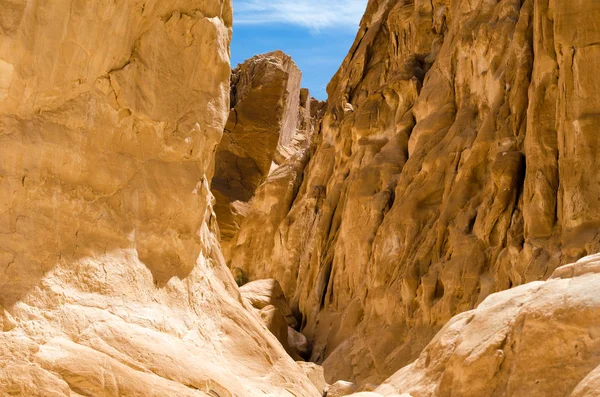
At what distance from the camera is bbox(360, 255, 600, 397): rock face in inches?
272

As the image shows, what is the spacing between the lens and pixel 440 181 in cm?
2197

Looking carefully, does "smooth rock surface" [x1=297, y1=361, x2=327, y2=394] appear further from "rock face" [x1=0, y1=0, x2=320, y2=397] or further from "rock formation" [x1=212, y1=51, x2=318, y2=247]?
"rock formation" [x1=212, y1=51, x2=318, y2=247]

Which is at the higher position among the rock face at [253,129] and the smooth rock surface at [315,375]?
the rock face at [253,129]

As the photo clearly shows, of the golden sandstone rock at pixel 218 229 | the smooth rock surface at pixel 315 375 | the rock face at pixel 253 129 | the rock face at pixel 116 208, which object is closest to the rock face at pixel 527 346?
the golden sandstone rock at pixel 218 229

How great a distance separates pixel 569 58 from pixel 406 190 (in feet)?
25.1

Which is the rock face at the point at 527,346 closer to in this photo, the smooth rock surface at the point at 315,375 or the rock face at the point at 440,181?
the smooth rock surface at the point at 315,375

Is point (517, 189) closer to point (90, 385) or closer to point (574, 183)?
point (574, 183)

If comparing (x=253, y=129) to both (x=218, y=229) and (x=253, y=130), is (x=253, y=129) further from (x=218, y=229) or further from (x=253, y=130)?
(x=218, y=229)

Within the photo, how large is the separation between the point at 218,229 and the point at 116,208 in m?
4.56

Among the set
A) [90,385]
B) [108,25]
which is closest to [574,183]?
[108,25]

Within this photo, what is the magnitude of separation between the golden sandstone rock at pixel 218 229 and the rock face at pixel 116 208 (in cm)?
2

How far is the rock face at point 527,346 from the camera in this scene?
6914 mm

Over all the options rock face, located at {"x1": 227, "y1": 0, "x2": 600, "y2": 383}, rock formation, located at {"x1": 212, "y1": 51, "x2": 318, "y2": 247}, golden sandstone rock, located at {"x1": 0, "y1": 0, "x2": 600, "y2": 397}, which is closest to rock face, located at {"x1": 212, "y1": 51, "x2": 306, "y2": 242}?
rock formation, located at {"x1": 212, "y1": 51, "x2": 318, "y2": 247}

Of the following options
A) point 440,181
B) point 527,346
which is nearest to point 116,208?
point 527,346
